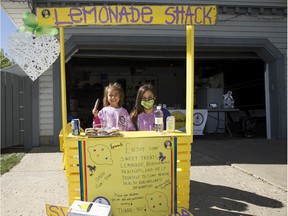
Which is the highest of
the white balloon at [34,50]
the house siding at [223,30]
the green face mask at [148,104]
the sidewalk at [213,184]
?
the house siding at [223,30]

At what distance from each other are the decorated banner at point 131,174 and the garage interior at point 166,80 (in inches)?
367

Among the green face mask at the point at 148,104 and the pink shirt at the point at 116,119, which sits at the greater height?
the green face mask at the point at 148,104

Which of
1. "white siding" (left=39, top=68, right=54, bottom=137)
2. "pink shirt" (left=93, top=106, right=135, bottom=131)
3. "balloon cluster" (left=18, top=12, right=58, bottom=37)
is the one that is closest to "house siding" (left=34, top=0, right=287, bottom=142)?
"white siding" (left=39, top=68, right=54, bottom=137)

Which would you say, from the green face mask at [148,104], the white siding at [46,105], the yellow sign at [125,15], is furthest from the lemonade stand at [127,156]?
the white siding at [46,105]

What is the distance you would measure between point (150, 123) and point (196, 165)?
2492 millimetres

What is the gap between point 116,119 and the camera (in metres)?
4.11

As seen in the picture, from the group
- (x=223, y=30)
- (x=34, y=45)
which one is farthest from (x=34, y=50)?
(x=223, y=30)

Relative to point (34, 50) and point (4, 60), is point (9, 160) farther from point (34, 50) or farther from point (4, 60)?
point (4, 60)

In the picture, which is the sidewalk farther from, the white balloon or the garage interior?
the garage interior

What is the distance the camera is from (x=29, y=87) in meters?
8.62

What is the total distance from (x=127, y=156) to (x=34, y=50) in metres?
1.72

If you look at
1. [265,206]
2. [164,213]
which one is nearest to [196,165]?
[265,206]

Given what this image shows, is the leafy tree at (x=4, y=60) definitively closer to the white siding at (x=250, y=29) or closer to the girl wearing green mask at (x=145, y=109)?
the white siding at (x=250, y=29)

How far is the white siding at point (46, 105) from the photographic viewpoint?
866cm
